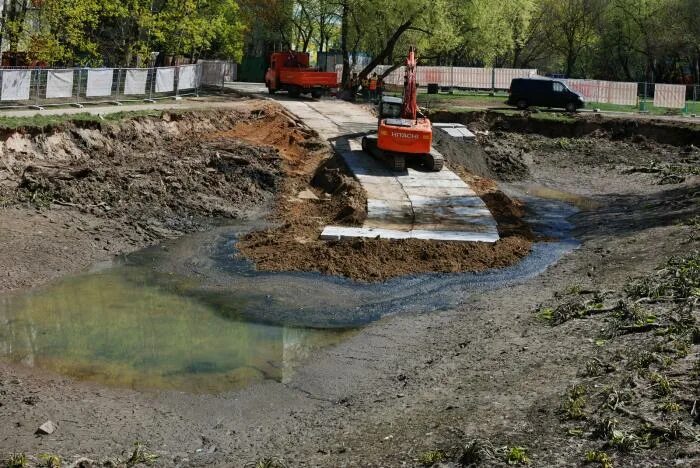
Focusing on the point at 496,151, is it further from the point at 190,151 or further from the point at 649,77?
the point at 649,77

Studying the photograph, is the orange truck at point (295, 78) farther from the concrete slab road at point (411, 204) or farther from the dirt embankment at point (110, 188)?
the dirt embankment at point (110, 188)

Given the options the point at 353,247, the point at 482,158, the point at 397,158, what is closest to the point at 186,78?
the point at 482,158

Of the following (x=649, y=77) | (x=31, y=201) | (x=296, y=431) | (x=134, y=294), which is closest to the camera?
(x=296, y=431)

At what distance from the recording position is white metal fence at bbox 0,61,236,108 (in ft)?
99.9

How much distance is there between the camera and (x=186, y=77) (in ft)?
140

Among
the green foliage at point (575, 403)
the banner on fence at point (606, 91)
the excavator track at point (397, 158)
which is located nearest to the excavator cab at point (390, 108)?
the excavator track at point (397, 158)

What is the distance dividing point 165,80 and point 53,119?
1265 centimetres

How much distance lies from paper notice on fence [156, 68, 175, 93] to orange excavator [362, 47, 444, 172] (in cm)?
1173

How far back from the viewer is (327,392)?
1363cm

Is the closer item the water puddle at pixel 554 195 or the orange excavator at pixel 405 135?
the orange excavator at pixel 405 135

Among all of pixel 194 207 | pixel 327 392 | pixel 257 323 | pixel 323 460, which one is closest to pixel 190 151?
pixel 194 207

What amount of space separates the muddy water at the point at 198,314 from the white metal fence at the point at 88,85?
11.4m

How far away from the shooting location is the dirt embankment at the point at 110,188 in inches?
Answer: 822

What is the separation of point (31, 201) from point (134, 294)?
6.21m
